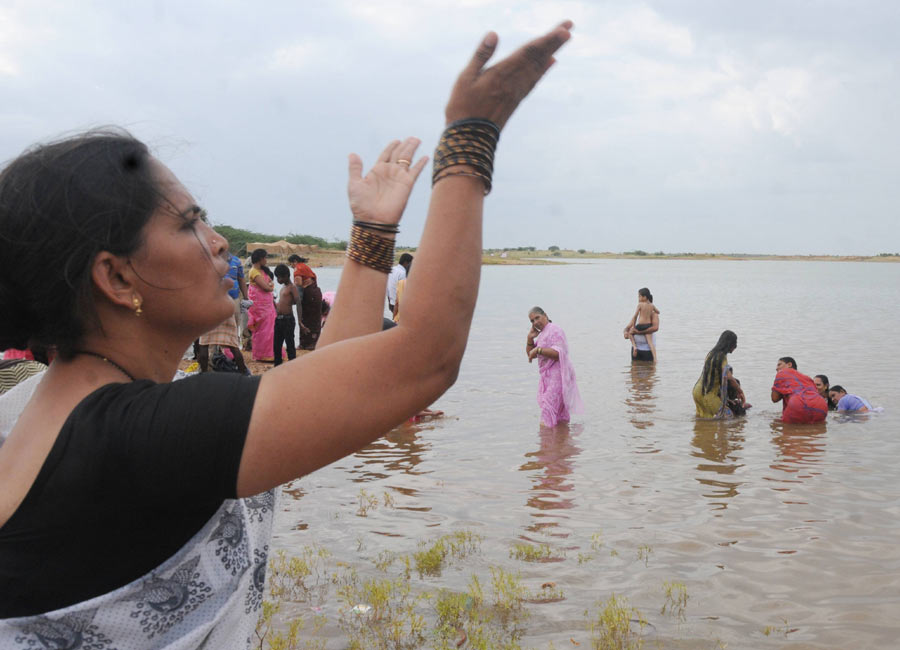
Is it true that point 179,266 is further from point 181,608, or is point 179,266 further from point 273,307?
point 273,307

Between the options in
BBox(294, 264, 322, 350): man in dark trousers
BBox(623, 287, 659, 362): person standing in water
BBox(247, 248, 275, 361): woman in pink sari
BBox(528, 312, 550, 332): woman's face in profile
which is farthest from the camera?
BBox(623, 287, 659, 362): person standing in water

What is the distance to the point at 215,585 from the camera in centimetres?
128

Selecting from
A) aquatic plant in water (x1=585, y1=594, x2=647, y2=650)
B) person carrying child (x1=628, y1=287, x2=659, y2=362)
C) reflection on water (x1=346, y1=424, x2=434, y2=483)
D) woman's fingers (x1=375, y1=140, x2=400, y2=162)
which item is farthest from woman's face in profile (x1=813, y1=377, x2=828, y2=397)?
woman's fingers (x1=375, y1=140, x2=400, y2=162)

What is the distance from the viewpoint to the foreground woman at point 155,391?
108 cm

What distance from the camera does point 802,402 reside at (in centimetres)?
1086

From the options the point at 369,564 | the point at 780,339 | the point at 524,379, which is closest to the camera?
the point at 369,564

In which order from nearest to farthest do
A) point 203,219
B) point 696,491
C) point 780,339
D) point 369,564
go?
point 203,219 → point 369,564 → point 696,491 → point 780,339

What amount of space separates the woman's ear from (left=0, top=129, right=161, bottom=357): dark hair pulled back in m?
0.01

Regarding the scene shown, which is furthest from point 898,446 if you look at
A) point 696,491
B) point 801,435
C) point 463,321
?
point 463,321

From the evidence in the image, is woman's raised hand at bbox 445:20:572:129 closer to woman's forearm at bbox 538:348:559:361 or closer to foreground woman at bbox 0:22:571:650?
foreground woman at bbox 0:22:571:650

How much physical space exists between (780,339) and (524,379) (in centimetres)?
1171

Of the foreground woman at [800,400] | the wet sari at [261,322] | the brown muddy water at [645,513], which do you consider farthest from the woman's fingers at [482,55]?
the wet sari at [261,322]

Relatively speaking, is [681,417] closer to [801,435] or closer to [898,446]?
[801,435]

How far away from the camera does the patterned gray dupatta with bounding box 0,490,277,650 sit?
1.17 m
